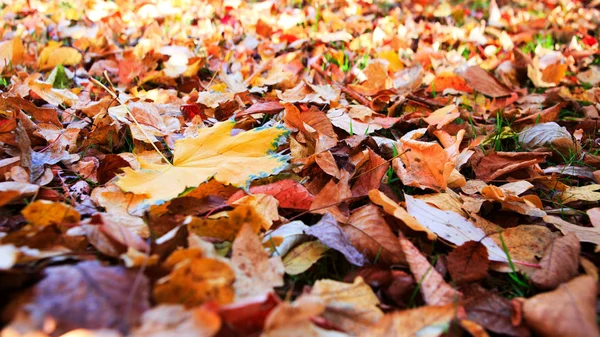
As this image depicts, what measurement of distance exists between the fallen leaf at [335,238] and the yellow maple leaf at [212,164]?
0.58 ft

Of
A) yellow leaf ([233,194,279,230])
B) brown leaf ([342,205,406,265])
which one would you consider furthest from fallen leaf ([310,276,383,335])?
yellow leaf ([233,194,279,230])

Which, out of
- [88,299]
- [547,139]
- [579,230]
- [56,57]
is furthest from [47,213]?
[56,57]

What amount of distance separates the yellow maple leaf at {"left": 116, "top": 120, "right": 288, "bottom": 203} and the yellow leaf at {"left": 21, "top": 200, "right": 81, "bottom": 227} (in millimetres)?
130

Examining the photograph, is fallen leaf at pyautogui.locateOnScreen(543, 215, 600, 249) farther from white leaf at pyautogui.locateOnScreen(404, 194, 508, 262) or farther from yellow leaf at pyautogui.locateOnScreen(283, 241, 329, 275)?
yellow leaf at pyautogui.locateOnScreen(283, 241, 329, 275)

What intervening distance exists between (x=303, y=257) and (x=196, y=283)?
0.30 meters

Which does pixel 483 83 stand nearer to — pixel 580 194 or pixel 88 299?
pixel 580 194

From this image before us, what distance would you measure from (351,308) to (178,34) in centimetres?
237

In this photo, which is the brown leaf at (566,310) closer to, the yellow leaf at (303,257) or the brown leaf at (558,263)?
the brown leaf at (558,263)

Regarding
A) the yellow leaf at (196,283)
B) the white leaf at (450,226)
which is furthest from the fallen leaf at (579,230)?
the yellow leaf at (196,283)

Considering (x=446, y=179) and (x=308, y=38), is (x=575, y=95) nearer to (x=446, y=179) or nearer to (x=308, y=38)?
(x=446, y=179)

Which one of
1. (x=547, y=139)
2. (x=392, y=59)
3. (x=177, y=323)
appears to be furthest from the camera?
Result: (x=392, y=59)

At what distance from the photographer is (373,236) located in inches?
40.0

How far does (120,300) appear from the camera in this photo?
691mm

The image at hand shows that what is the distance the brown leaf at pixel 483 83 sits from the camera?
2.01 m
